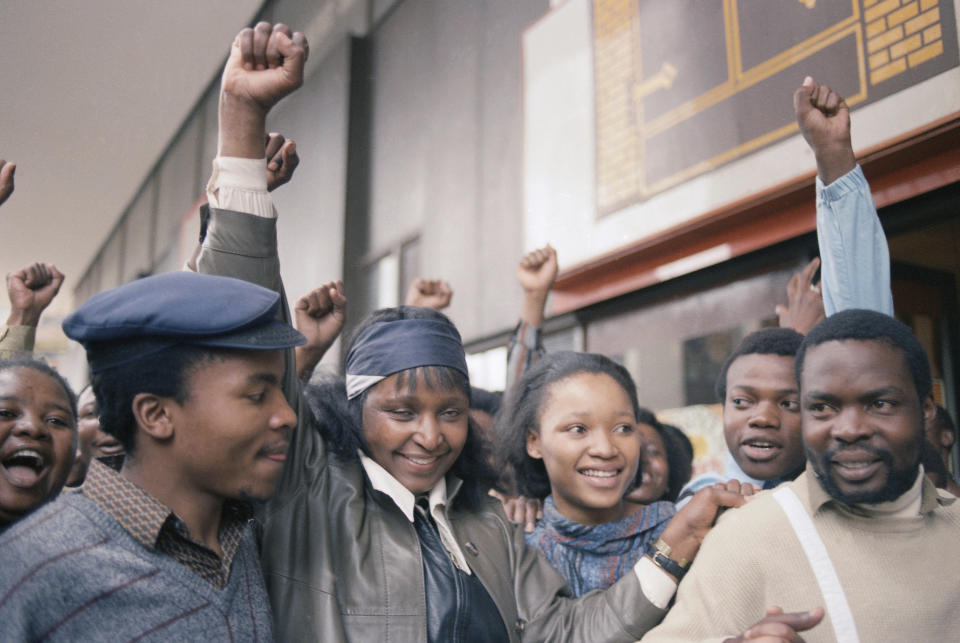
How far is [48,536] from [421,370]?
0.76 meters

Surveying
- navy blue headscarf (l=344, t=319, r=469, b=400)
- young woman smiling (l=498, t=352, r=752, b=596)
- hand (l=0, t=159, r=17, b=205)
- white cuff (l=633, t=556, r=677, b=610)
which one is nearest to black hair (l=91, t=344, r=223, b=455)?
navy blue headscarf (l=344, t=319, r=469, b=400)

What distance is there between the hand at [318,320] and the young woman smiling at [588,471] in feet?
1.82

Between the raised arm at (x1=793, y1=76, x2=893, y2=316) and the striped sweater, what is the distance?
1.42 metres

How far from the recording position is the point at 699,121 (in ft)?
11.1

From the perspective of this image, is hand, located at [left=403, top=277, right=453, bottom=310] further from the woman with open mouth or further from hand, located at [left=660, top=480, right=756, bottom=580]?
hand, located at [left=660, top=480, right=756, bottom=580]

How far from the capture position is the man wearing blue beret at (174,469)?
1119 millimetres

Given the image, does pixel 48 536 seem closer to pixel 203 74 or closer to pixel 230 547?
pixel 230 547

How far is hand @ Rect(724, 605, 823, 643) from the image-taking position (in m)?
1.18

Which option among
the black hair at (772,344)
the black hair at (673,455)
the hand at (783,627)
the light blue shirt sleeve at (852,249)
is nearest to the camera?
the hand at (783,627)

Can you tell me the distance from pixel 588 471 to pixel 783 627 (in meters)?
0.77

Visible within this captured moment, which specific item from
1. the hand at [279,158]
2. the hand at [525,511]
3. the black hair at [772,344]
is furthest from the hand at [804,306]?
the hand at [279,158]

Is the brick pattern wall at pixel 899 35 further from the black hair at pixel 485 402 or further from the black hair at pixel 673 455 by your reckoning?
the black hair at pixel 485 402

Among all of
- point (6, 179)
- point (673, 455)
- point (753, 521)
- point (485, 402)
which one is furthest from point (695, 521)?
point (6, 179)

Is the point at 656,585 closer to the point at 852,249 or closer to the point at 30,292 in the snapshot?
the point at 852,249
